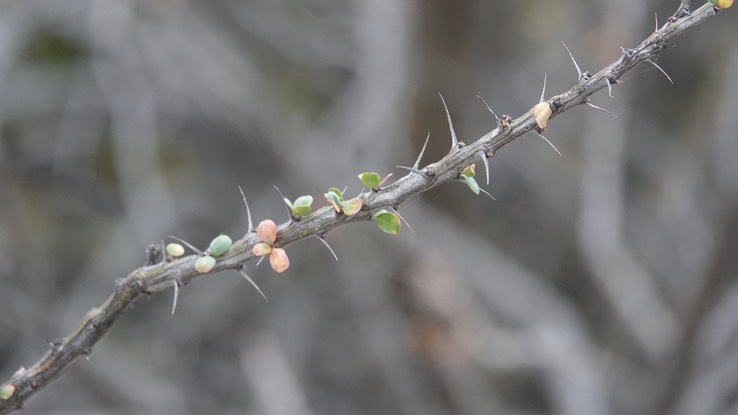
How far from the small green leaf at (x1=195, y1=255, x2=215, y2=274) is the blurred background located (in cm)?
195

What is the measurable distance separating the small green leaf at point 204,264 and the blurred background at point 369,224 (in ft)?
6.40

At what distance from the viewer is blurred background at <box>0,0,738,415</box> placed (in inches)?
128

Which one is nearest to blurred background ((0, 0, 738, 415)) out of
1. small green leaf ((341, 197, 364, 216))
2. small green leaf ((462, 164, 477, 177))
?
small green leaf ((462, 164, 477, 177))

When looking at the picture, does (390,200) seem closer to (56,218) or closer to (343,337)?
(343,337)

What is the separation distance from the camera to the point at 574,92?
2.87 feet

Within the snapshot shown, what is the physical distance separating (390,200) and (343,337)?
12.1ft

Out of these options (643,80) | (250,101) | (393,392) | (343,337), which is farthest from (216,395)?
(643,80)

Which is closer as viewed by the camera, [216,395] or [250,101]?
[250,101]

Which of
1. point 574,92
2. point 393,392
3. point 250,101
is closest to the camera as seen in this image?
point 574,92

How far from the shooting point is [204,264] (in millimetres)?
936

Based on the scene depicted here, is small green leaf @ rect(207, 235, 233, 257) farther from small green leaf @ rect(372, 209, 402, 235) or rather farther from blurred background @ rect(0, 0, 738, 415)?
blurred background @ rect(0, 0, 738, 415)

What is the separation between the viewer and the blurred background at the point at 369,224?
3258mm

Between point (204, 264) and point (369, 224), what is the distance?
2.74 metres

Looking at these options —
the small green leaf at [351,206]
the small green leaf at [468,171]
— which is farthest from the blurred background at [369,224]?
the small green leaf at [351,206]
